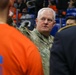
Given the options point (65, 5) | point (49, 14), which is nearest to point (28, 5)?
Answer: point (65, 5)

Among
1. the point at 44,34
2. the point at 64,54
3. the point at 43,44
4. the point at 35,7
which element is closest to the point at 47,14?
the point at 44,34

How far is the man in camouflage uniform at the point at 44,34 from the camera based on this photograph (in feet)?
10.1

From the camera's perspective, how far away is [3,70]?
1.61 m

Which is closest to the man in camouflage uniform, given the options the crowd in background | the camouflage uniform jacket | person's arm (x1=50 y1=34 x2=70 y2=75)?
the camouflage uniform jacket

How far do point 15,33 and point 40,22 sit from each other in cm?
212

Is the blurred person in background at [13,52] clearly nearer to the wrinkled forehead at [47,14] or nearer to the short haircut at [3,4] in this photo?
the short haircut at [3,4]

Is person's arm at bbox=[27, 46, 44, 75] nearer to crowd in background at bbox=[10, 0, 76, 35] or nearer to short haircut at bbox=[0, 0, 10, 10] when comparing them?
short haircut at bbox=[0, 0, 10, 10]

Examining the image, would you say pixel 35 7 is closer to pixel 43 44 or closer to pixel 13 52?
pixel 43 44

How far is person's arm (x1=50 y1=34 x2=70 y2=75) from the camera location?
5.49 ft

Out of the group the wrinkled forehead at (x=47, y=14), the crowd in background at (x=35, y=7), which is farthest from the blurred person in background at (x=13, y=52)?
the crowd in background at (x=35, y=7)

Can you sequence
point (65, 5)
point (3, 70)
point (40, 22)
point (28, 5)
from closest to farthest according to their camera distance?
point (3, 70) < point (40, 22) < point (65, 5) < point (28, 5)

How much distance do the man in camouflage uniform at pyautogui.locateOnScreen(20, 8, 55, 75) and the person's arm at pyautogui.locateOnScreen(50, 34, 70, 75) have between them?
1293mm

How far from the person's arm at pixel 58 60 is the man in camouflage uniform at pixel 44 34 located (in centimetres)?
129

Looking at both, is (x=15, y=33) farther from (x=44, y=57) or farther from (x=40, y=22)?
(x=40, y=22)
